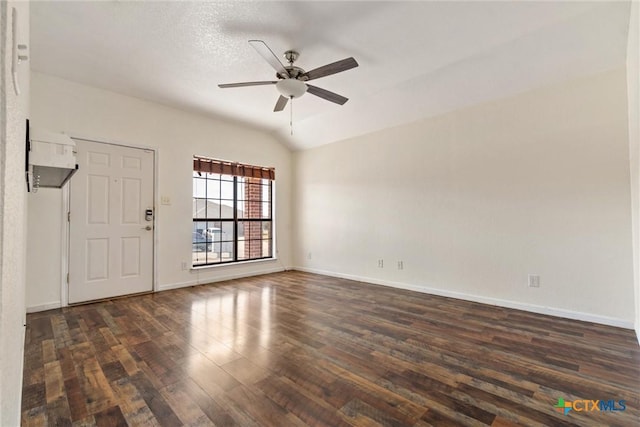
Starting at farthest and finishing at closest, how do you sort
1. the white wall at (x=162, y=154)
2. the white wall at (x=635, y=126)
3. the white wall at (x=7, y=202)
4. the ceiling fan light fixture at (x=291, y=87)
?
the white wall at (x=162, y=154)
the ceiling fan light fixture at (x=291, y=87)
the white wall at (x=635, y=126)
the white wall at (x=7, y=202)

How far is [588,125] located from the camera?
3.09m

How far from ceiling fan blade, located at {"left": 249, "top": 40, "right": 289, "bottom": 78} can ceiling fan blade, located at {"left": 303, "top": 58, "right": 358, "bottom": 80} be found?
9.4 inches

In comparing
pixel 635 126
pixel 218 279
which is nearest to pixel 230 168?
pixel 218 279

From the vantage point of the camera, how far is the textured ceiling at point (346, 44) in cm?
246

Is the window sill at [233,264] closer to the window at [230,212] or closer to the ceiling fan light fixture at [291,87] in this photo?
the window at [230,212]

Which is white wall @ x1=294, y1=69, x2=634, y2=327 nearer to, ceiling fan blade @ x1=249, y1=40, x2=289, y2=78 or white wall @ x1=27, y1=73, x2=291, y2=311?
white wall @ x1=27, y1=73, x2=291, y2=311

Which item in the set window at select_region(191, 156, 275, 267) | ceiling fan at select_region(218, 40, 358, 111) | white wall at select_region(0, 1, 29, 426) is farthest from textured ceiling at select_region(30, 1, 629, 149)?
white wall at select_region(0, 1, 29, 426)

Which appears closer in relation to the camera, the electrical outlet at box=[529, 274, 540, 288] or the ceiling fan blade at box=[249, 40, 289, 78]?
the ceiling fan blade at box=[249, 40, 289, 78]

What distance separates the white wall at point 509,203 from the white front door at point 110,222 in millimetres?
3206

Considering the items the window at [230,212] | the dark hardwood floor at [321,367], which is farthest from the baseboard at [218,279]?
the dark hardwood floor at [321,367]

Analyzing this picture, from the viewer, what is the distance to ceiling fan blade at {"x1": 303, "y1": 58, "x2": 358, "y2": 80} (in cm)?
255

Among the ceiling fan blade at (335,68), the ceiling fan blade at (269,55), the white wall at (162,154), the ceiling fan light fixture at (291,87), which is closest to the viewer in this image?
the ceiling fan blade at (269,55)

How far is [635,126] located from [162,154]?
17.6ft

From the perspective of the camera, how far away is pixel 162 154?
14.5 feet
